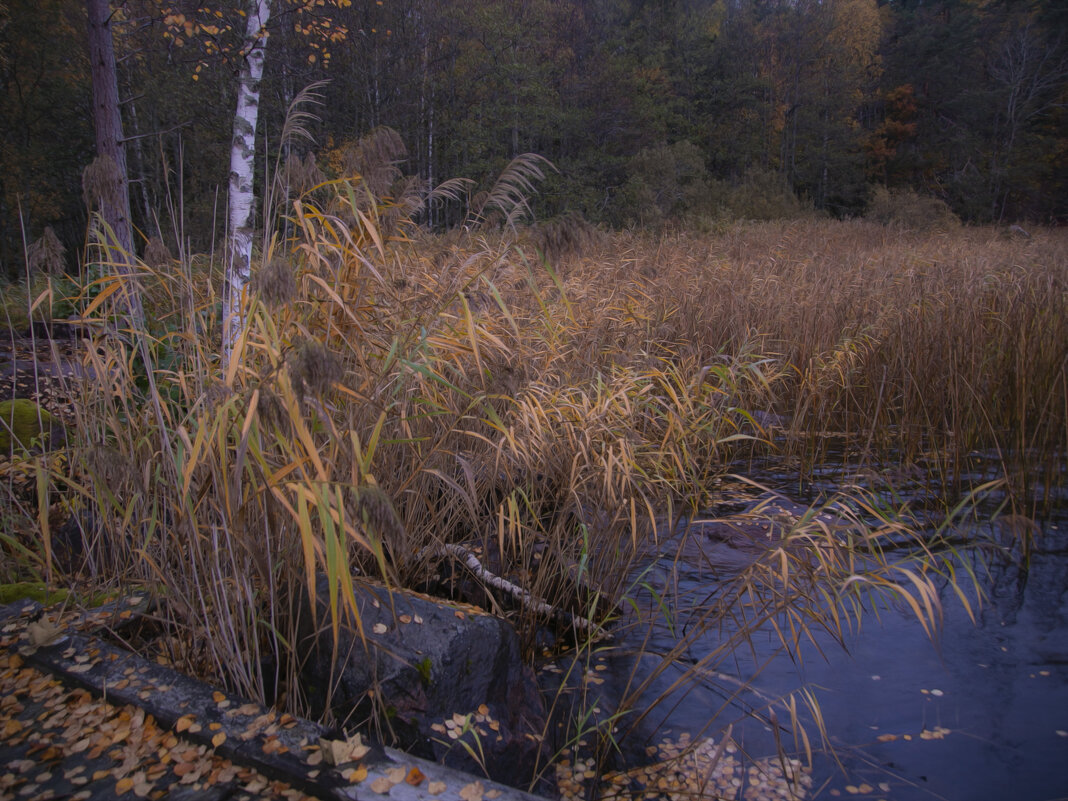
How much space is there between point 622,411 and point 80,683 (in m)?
1.98

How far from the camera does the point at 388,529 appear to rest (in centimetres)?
113

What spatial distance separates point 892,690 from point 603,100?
2553 centimetres

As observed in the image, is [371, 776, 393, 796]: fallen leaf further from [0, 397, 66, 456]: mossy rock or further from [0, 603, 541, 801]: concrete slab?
[0, 397, 66, 456]: mossy rock

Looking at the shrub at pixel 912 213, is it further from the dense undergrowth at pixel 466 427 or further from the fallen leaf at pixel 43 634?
the fallen leaf at pixel 43 634

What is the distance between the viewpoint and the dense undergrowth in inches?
66.2

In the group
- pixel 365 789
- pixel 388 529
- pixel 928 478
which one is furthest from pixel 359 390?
pixel 928 478

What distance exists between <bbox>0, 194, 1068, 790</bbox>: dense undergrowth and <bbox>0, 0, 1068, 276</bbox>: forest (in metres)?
0.72

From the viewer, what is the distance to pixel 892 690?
2480 mm

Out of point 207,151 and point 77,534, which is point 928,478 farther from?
point 207,151

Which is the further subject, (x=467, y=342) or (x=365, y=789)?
(x=467, y=342)

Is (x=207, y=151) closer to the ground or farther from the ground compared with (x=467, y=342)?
farther from the ground

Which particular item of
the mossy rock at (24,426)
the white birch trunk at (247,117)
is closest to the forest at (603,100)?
the white birch trunk at (247,117)

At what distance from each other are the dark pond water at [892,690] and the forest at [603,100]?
87.9 inches

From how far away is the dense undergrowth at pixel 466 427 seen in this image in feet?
5.52
